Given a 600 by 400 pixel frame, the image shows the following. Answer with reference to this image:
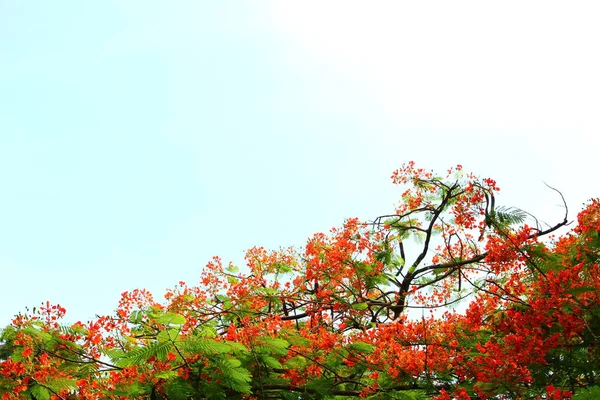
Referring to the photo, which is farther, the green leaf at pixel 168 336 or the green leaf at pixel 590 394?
the green leaf at pixel 168 336

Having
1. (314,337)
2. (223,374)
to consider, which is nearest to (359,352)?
(314,337)

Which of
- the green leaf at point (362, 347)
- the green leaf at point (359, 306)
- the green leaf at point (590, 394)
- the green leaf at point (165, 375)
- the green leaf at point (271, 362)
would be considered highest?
the green leaf at point (359, 306)

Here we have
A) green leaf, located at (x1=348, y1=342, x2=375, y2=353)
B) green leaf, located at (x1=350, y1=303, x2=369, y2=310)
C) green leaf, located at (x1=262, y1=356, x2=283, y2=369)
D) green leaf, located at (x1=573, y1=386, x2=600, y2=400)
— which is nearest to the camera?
green leaf, located at (x1=573, y1=386, x2=600, y2=400)

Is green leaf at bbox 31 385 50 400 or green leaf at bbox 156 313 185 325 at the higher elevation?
green leaf at bbox 156 313 185 325

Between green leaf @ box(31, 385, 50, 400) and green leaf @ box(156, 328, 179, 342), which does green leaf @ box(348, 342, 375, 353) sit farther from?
green leaf @ box(31, 385, 50, 400)

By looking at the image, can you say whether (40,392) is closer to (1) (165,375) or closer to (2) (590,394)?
(1) (165,375)

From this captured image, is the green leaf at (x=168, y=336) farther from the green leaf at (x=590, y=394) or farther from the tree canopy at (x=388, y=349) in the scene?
the green leaf at (x=590, y=394)

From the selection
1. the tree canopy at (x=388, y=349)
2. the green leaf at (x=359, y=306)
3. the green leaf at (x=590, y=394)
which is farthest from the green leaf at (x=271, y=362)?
the green leaf at (x=590, y=394)

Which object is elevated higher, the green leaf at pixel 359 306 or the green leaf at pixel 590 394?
the green leaf at pixel 359 306

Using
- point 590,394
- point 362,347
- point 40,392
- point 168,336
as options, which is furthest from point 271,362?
point 590,394

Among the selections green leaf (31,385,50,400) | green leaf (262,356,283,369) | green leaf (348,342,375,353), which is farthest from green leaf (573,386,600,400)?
green leaf (31,385,50,400)

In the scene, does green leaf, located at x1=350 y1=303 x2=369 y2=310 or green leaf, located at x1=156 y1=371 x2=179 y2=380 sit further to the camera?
green leaf, located at x1=350 y1=303 x2=369 y2=310

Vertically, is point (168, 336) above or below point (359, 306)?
below

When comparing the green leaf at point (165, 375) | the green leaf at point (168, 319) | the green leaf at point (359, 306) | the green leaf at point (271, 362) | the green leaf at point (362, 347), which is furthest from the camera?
the green leaf at point (359, 306)
